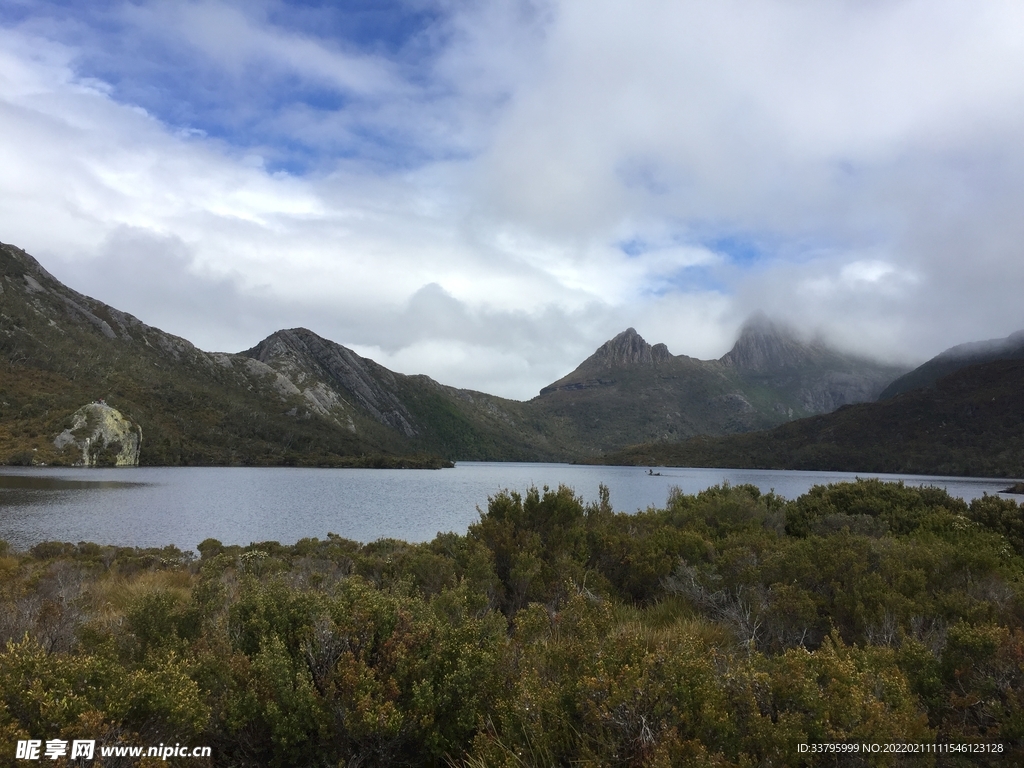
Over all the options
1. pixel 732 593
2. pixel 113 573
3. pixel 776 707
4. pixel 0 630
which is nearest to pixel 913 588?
pixel 732 593

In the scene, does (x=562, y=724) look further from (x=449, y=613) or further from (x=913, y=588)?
(x=913, y=588)

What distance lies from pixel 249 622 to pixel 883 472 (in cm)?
15991

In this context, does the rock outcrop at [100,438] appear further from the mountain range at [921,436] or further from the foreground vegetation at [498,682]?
the mountain range at [921,436]

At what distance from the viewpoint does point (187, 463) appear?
133250 mm

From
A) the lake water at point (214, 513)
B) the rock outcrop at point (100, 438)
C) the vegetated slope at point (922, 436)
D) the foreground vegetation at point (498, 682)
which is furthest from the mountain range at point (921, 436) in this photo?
the rock outcrop at point (100, 438)

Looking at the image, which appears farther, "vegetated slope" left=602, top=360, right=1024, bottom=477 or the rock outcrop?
"vegetated slope" left=602, top=360, right=1024, bottom=477

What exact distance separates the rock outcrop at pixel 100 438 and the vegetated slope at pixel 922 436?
15877 centimetres

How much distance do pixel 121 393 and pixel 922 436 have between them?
203 meters

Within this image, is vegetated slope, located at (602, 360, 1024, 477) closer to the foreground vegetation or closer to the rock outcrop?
the foreground vegetation

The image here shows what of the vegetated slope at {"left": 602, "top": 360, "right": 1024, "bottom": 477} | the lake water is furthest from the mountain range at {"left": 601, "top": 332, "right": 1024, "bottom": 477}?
the lake water

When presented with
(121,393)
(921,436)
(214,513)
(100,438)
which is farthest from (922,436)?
(121,393)

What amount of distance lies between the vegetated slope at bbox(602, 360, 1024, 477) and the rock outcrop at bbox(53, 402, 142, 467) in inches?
6251

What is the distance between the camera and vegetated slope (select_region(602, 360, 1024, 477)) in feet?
416

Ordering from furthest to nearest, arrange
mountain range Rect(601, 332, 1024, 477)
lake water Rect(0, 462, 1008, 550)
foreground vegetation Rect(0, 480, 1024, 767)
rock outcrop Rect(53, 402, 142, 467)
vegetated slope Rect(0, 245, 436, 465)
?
mountain range Rect(601, 332, 1024, 477) < vegetated slope Rect(0, 245, 436, 465) < rock outcrop Rect(53, 402, 142, 467) < lake water Rect(0, 462, 1008, 550) < foreground vegetation Rect(0, 480, 1024, 767)
